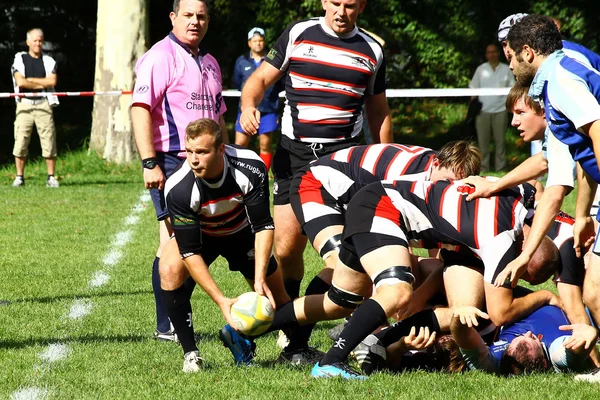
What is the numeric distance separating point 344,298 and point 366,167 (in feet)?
2.86

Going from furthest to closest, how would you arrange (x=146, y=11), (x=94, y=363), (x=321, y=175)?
(x=146, y=11) < (x=321, y=175) < (x=94, y=363)

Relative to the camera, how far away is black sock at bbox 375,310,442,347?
549 cm

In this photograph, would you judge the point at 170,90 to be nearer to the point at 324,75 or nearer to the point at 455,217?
the point at 324,75

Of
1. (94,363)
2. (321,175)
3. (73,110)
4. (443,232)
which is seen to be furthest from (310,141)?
(73,110)

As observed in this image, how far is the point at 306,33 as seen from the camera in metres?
6.59

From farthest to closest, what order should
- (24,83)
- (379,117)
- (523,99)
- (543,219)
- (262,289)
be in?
(24,83)
(379,117)
(523,99)
(262,289)
(543,219)

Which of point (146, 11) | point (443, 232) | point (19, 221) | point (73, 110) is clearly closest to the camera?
point (443, 232)

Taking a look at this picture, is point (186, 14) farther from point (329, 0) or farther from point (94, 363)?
point (94, 363)

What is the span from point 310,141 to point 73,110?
16327mm

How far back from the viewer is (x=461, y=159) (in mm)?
5684

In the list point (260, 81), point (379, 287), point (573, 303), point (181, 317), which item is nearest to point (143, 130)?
point (260, 81)

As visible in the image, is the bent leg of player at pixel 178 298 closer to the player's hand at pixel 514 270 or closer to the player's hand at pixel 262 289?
the player's hand at pixel 262 289

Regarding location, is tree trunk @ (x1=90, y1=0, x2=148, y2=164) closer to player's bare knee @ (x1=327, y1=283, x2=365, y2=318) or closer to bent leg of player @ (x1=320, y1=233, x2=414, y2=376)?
player's bare knee @ (x1=327, y1=283, x2=365, y2=318)

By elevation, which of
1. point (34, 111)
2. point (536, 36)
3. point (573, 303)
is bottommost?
point (34, 111)
